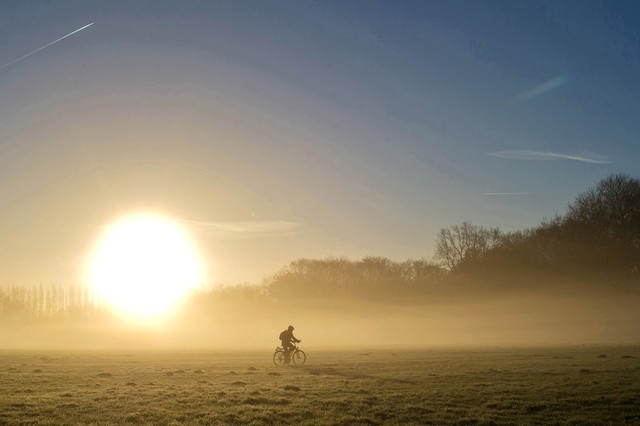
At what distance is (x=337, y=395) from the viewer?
24297mm

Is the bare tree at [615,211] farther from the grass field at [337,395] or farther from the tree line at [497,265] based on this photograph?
the grass field at [337,395]

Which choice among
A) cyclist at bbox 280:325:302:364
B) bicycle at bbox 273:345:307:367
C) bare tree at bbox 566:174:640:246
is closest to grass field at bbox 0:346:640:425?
bicycle at bbox 273:345:307:367

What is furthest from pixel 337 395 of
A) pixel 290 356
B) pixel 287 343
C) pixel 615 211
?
pixel 615 211

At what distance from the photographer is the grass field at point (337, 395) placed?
20.0 metres

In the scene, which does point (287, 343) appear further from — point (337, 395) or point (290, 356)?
point (337, 395)

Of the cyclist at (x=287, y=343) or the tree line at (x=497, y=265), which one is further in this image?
the tree line at (x=497, y=265)

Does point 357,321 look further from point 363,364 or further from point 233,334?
point 363,364

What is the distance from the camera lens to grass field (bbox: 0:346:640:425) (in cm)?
1995

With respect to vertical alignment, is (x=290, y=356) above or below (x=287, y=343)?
below

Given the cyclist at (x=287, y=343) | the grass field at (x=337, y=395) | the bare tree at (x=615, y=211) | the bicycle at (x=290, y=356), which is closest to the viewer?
the grass field at (x=337, y=395)

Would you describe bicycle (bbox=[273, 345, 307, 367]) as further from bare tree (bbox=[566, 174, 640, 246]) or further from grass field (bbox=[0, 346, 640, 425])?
bare tree (bbox=[566, 174, 640, 246])

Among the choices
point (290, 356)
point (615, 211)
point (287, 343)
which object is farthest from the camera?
point (615, 211)

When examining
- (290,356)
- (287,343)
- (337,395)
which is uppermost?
(287,343)

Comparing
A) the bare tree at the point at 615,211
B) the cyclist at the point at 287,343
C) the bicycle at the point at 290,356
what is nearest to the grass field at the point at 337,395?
the bicycle at the point at 290,356
